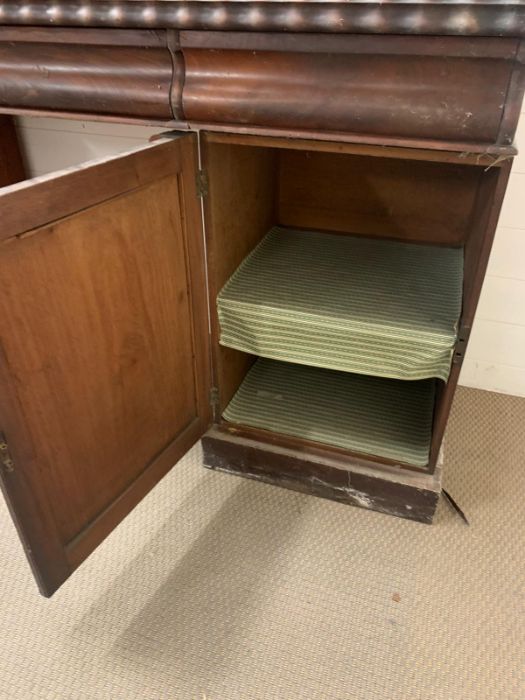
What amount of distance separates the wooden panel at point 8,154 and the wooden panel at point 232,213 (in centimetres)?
84

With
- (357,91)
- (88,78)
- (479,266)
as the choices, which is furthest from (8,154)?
(479,266)

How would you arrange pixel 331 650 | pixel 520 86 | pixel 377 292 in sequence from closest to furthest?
1. pixel 520 86
2. pixel 331 650
3. pixel 377 292

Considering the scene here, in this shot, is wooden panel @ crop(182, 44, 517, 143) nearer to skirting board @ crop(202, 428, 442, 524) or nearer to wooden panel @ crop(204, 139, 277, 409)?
wooden panel @ crop(204, 139, 277, 409)

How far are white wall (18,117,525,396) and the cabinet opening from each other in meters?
0.13

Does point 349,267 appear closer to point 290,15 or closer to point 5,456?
point 290,15

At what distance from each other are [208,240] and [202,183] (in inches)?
4.4

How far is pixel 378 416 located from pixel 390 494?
7.8 inches

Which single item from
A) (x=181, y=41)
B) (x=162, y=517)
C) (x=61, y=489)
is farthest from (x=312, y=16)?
(x=162, y=517)

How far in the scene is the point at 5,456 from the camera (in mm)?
640

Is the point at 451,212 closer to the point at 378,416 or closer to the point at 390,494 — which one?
the point at 378,416

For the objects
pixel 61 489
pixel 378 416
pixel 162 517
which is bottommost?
pixel 162 517

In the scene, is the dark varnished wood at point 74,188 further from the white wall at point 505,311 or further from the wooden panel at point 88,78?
the white wall at point 505,311

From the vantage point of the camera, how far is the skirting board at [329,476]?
45.2 inches

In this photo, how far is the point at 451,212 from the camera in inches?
51.3
